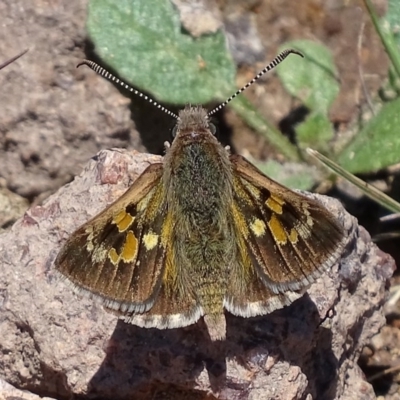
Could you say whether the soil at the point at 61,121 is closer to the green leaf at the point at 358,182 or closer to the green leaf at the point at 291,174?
the green leaf at the point at 291,174

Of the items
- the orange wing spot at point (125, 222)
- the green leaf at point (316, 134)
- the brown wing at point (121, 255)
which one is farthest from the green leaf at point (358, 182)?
the orange wing spot at point (125, 222)

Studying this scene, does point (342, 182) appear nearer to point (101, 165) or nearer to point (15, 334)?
point (101, 165)

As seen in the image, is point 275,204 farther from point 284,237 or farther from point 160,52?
point 160,52

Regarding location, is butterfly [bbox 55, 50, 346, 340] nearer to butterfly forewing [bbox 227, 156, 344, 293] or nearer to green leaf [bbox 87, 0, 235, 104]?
butterfly forewing [bbox 227, 156, 344, 293]

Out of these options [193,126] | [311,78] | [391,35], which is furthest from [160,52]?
[391,35]

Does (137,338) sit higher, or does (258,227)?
(258,227)

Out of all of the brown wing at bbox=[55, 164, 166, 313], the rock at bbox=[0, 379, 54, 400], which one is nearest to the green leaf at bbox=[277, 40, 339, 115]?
the brown wing at bbox=[55, 164, 166, 313]
